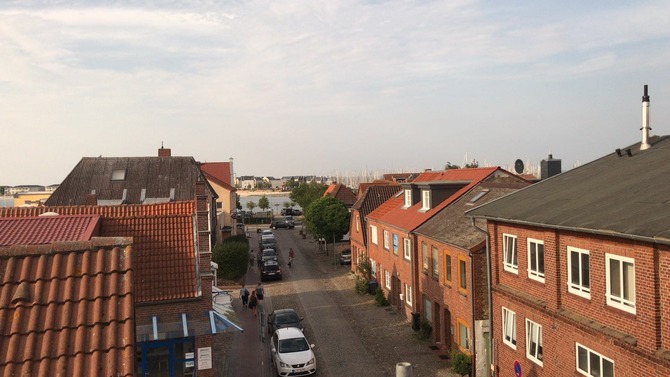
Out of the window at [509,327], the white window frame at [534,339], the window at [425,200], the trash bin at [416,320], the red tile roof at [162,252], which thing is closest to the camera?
the white window frame at [534,339]

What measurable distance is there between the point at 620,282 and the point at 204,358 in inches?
485

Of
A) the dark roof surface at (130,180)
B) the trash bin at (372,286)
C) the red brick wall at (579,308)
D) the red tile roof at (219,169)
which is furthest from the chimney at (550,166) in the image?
the red tile roof at (219,169)

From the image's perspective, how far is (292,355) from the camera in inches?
777

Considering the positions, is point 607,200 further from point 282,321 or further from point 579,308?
point 282,321

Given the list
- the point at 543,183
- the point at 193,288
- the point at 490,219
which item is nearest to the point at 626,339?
the point at 490,219

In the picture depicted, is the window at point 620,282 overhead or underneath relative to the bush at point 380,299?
overhead

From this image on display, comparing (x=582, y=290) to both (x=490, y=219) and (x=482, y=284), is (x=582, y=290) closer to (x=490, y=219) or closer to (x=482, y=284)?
(x=490, y=219)

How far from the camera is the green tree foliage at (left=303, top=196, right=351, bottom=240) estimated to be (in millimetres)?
47000

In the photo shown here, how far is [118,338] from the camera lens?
5.93 m

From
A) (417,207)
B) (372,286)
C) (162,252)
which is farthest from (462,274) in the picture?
(372,286)

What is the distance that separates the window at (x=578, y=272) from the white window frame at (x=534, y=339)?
2157 mm

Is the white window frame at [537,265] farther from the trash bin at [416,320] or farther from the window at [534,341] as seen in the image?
the trash bin at [416,320]

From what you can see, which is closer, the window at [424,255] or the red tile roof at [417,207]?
the window at [424,255]

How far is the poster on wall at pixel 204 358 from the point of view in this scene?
16.7 m
